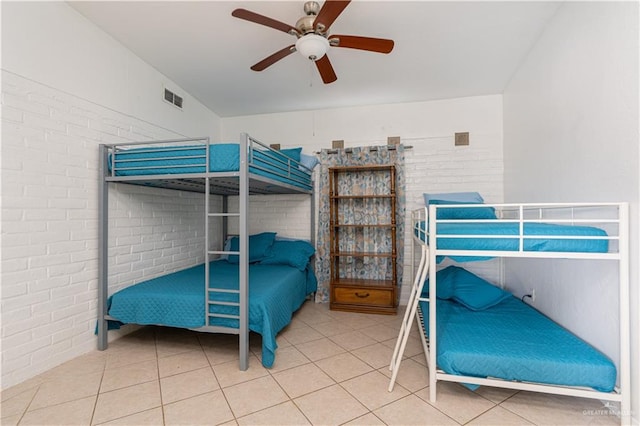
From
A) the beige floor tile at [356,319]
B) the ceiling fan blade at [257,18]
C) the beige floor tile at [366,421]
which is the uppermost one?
the ceiling fan blade at [257,18]

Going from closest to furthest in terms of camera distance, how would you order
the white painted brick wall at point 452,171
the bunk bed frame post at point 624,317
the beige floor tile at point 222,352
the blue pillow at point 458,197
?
the bunk bed frame post at point 624,317 < the beige floor tile at point 222,352 < the blue pillow at point 458,197 < the white painted brick wall at point 452,171

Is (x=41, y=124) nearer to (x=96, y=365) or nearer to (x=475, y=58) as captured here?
(x=96, y=365)

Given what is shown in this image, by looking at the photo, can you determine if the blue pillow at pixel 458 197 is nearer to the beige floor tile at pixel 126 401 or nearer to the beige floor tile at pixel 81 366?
the beige floor tile at pixel 126 401

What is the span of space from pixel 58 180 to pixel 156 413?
1694 mm

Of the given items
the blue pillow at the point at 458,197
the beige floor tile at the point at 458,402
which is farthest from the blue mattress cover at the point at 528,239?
the blue pillow at the point at 458,197

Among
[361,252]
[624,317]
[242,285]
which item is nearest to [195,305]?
[242,285]

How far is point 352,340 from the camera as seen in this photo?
2566mm

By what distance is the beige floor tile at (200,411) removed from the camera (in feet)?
5.07

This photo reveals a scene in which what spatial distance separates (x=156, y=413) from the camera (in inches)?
63.2

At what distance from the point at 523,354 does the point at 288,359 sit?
5.02 ft

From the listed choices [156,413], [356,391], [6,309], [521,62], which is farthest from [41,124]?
[521,62]

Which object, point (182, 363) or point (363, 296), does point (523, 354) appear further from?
point (182, 363)

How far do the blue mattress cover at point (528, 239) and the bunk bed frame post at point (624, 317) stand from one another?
0.08m

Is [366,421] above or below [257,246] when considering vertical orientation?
below
